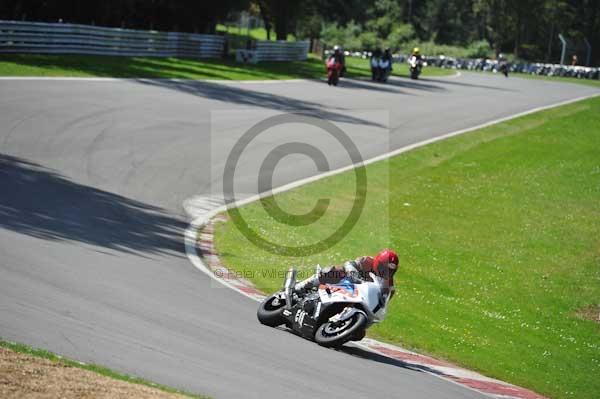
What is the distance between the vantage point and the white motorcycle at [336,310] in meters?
10.4

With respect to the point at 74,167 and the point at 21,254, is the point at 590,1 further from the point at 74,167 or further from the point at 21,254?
the point at 21,254

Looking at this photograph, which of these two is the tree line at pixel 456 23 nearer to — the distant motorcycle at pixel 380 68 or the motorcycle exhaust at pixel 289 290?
the distant motorcycle at pixel 380 68

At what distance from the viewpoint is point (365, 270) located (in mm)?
10617

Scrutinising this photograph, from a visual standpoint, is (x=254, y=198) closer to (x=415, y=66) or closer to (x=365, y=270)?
(x=365, y=270)

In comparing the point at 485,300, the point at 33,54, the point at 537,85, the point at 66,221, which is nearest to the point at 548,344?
the point at 485,300

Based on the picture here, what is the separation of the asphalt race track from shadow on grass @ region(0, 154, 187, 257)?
1.8 inches

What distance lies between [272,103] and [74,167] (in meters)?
14.5

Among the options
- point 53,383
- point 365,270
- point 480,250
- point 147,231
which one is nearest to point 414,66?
point 480,250

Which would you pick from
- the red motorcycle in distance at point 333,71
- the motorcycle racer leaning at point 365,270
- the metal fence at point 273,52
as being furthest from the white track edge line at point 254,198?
the metal fence at point 273,52

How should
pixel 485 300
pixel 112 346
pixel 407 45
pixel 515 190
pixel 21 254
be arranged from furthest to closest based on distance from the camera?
1. pixel 407 45
2. pixel 515 190
3. pixel 485 300
4. pixel 21 254
5. pixel 112 346

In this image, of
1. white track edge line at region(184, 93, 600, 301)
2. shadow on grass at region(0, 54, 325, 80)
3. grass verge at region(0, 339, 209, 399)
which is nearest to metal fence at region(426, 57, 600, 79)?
shadow on grass at region(0, 54, 325, 80)

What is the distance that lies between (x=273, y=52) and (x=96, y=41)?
18383 millimetres

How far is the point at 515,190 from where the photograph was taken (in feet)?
86.1

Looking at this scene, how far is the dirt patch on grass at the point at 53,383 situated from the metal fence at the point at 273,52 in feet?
141
